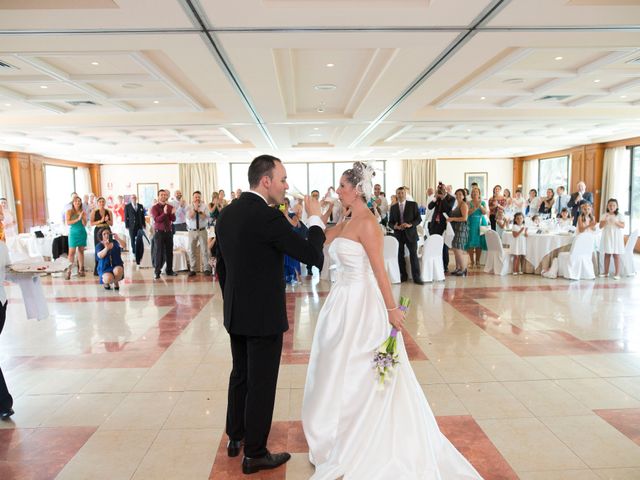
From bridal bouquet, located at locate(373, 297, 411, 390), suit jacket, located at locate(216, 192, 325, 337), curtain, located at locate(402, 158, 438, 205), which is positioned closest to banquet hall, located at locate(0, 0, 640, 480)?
suit jacket, located at locate(216, 192, 325, 337)

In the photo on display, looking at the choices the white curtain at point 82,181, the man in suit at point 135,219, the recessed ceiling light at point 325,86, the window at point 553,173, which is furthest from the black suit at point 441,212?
the white curtain at point 82,181

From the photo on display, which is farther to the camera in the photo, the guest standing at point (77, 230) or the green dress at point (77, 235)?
the green dress at point (77, 235)

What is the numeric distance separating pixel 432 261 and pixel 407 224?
831mm

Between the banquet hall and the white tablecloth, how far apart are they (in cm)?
4

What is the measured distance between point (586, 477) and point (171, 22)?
→ 464 cm

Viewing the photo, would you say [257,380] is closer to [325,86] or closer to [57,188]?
[325,86]

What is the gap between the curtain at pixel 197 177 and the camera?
71.6 feet

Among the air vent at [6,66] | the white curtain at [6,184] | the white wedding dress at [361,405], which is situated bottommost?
the white wedding dress at [361,405]

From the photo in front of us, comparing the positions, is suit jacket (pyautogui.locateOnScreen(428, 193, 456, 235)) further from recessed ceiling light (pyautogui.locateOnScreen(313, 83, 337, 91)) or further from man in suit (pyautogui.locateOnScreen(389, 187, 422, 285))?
recessed ceiling light (pyautogui.locateOnScreen(313, 83, 337, 91))

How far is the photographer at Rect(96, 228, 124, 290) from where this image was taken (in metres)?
8.05

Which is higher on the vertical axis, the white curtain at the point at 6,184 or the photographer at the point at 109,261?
the white curtain at the point at 6,184

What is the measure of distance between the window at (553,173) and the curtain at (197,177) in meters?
14.7

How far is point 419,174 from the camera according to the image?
22062mm

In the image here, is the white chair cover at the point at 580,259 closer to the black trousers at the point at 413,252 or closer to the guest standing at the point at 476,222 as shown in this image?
the guest standing at the point at 476,222
